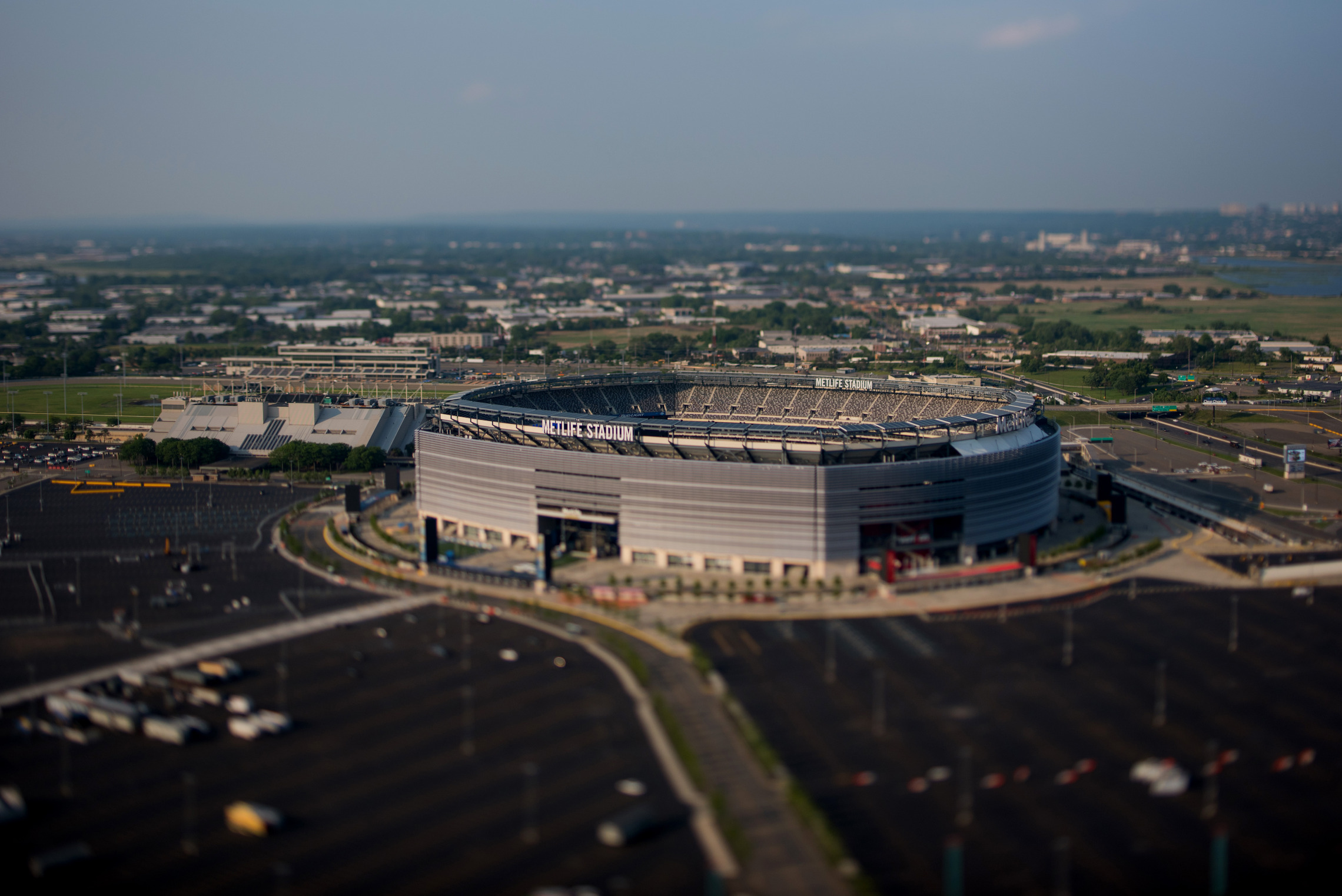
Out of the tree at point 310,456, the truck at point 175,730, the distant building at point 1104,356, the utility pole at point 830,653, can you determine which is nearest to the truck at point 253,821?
the truck at point 175,730

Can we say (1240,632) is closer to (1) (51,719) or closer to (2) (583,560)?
(2) (583,560)

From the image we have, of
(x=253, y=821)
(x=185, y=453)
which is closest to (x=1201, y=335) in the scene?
(x=185, y=453)

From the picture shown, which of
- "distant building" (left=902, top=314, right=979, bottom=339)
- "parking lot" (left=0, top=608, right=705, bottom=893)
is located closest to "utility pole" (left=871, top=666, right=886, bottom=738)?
"parking lot" (left=0, top=608, right=705, bottom=893)

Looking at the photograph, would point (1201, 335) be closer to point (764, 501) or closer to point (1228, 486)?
point (1228, 486)

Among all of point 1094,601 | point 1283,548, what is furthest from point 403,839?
point 1283,548

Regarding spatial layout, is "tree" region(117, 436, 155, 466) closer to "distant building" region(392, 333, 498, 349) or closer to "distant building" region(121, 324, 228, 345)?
"distant building" region(392, 333, 498, 349)

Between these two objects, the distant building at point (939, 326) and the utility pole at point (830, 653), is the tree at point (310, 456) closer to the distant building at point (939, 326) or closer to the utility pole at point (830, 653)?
the utility pole at point (830, 653)
